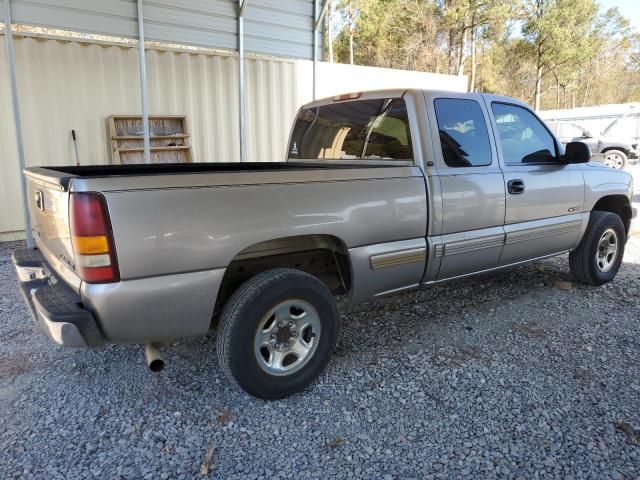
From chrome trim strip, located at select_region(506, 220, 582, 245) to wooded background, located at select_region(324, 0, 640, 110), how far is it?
20055 mm

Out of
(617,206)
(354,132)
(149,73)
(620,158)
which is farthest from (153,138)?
(620,158)

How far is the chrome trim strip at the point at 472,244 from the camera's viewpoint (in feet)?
11.7

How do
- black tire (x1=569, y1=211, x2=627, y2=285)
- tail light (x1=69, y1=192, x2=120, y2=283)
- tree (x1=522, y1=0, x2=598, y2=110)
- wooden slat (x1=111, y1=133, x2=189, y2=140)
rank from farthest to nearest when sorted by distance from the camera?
tree (x1=522, y1=0, x2=598, y2=110)
wooden slat (x1=111, y1=133, x2=189, y2=140)
black tire (x1=569, y1=211, x2=627, y2=285)
tail light (x1=69, y1=192, x2=120, y2=283)

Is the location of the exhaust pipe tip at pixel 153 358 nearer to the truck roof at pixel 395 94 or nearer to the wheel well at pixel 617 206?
the truck roof at pixel 395 94

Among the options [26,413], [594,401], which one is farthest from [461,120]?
[26,413]

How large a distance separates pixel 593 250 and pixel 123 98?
6.89 m

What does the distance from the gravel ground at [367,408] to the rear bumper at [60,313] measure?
2.00 ft

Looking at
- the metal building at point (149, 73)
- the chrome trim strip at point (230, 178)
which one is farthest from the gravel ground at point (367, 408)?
the metal building at point (149, 73)

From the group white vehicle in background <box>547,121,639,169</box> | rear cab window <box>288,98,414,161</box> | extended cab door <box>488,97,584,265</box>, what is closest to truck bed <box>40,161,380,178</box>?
rear cab window <box>288,98,414,161</box>

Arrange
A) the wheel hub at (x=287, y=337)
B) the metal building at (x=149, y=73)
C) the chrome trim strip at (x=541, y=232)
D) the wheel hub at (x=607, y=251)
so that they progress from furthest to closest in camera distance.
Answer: the metal building at (x=149, y=73) → the wheel hub at (x=607, y=251) → the chrome trim strip at (x=541, y=232) → the wheel hub at (x=287, y=337)

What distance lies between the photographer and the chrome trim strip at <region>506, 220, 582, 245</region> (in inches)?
157

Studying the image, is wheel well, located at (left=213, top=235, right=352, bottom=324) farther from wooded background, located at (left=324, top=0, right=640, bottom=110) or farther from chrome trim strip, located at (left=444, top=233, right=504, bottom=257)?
wooded background, located at (left=324, top=0, right=640, bottom=110)

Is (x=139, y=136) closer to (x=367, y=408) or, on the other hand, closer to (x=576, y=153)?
(x=576, y=153)

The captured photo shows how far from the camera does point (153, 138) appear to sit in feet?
26.1
